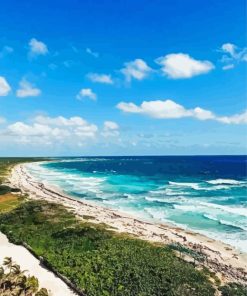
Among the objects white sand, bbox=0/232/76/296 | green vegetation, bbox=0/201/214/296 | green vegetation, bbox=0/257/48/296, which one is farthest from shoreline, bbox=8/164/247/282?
green vegetation, bbox=0/257/48/296

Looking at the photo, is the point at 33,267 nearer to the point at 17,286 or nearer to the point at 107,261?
the point at 107,261

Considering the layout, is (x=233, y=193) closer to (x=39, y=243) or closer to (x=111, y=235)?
(x=111, y=235)

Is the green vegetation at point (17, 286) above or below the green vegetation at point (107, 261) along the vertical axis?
above

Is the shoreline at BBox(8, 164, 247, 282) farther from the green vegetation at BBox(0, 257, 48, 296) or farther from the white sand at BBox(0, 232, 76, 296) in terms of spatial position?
the green vegetation at BBox(0, 257, 48, 296)

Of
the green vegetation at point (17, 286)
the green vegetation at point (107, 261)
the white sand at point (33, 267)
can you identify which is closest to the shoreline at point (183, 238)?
Result: the green vegetation at point (107, 261)

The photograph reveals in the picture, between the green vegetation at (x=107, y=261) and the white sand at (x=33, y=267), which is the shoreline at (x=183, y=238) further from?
A: the white sand at (x=33, y=267)

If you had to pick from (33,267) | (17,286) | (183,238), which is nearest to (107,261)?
(33,267)
